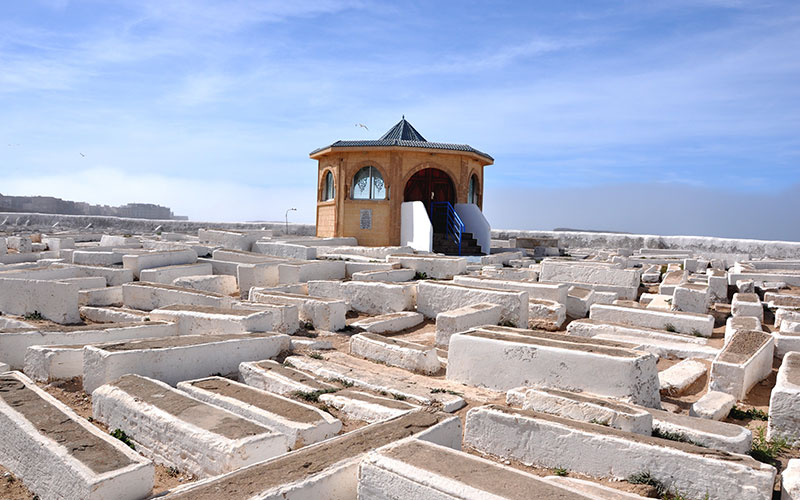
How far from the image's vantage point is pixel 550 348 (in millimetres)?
5875

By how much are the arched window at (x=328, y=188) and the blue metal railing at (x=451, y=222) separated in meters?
3.63

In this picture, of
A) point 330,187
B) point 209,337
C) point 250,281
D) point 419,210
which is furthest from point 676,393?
point 330,187

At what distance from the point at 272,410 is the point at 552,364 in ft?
9.25

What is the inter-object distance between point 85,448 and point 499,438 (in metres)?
3.11

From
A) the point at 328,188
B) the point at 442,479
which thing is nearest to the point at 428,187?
the point at 328,188

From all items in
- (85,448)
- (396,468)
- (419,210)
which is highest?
(419,210)

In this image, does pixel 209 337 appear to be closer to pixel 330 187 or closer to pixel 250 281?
pixel 250 281

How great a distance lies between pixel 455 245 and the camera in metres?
18.9

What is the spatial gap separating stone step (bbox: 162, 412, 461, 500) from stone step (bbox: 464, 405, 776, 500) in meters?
0.52

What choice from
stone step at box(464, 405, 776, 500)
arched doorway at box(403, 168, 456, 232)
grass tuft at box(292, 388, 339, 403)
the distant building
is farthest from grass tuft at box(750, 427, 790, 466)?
the distant building

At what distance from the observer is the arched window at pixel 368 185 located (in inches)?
756

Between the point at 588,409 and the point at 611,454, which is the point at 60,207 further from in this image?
the point at 611,454

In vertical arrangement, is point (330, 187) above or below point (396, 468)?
above

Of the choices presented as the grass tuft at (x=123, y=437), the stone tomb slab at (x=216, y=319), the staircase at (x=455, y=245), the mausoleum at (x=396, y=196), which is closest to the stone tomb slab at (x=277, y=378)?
the stone tomb slab at (x=216, y=319)
